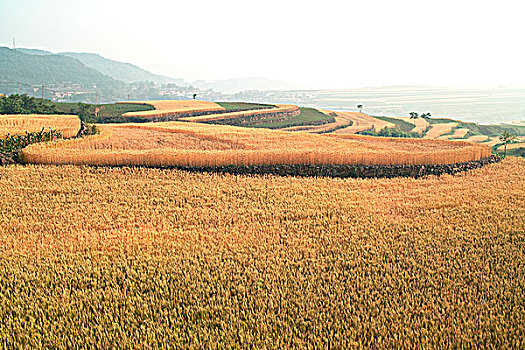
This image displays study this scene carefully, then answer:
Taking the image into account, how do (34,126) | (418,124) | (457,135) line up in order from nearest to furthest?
(34,126), (457,135), (418,124)

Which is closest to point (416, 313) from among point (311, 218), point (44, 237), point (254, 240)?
point (254, 240)

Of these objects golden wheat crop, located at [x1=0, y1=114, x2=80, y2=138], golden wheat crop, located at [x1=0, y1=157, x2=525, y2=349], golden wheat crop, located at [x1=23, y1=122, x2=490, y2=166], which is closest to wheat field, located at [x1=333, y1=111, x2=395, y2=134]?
golden wheat crop, located at [x1=23, y1=122, x2=490, y2=166]

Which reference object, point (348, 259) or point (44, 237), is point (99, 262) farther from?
point (348, 259)

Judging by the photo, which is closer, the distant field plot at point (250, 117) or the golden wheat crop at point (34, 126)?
the golden wheat crop at point (34, 126)

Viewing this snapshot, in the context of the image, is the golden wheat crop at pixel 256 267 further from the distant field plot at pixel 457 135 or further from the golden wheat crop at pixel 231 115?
the distant field plot at pixel 457 135

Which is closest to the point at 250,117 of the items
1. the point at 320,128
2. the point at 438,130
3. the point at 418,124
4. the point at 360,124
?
the point at 320,128

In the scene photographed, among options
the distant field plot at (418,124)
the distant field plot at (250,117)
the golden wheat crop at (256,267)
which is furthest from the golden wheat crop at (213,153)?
the distant field plot at (418,124)

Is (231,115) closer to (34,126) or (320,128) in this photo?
(320,128)

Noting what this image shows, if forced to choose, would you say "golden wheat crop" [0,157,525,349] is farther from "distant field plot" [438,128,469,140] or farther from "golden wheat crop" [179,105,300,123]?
"distant field plot" [438,128,469,140]

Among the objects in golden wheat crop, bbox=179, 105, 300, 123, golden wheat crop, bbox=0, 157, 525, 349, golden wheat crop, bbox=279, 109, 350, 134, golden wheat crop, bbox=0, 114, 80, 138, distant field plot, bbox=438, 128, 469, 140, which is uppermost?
golden wheat crop, bbox=179, 105, 300, 123
